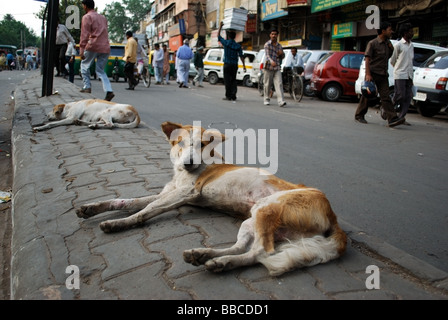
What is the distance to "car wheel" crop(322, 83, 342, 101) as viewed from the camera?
14.7m

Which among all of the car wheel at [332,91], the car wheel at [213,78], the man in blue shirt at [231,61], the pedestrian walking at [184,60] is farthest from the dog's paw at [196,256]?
the car wheel at [213,78]

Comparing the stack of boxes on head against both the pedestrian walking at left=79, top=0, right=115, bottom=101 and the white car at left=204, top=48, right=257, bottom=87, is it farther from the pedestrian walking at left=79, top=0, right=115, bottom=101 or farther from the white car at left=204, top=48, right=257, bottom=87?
the pedestrian walking at left=79, top=0, right=115, bottom=101

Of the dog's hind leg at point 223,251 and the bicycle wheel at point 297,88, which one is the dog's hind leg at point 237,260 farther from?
the bicycle wheel at point 297,88

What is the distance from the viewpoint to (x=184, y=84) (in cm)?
1873

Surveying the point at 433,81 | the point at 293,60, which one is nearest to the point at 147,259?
the point at 433,81

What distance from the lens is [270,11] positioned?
27422 mm

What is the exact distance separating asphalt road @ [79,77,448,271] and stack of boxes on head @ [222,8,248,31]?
2106 centimetres

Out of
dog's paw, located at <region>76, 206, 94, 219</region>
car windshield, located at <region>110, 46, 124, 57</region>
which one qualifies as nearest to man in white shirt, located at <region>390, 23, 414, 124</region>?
dog's paw, located at <region>76, 206, 94, 219</region>

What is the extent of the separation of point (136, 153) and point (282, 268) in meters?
3.05

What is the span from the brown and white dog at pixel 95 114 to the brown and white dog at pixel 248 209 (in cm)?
364

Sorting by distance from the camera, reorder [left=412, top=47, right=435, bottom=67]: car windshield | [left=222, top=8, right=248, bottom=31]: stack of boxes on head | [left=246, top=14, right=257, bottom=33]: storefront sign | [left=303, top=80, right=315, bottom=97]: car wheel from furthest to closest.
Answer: [left=246, top=14, right=257, bottom=33]: storefront sign → [left=222, top=8, right=248, bottom=31]: stack of boxes on head → [left=303, top=80, right=315, bottom=97]: car wheel → [left=412, top=47, right=435, bottom=67]: car windshield

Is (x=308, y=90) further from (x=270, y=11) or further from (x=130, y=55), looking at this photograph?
(x=270, y=11)
